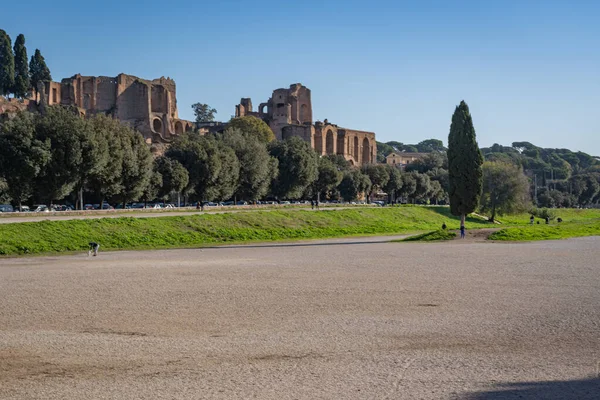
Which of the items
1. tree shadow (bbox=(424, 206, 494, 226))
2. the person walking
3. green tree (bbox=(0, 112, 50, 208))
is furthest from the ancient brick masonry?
the person walking

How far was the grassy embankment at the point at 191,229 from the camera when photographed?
26.4 m

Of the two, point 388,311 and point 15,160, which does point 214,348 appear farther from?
point 15,160

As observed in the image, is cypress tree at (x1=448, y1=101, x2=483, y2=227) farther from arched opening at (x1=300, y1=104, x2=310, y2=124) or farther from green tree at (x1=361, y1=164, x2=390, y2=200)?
arched opening at (x1=300, y1=104, x2=310, y2=124)

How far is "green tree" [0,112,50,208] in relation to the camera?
3516cm

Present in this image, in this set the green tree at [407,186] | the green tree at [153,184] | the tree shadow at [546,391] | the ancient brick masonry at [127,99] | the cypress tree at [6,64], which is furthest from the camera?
the ancient brick masonry at [127,99]

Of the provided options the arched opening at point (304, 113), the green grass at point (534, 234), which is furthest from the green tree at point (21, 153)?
the arched opening at point (304, 113)

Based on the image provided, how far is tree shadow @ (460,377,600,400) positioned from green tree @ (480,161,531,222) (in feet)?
174

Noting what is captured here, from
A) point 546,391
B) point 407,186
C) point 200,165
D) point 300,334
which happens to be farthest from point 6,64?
point 546,391

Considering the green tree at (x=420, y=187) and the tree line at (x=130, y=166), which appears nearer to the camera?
the tree line at (x=130, y=166)

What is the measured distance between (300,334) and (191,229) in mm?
24659

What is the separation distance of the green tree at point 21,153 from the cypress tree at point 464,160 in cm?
2240

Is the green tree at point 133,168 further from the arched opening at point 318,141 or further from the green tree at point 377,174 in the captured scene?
the arched opening at point 318,141

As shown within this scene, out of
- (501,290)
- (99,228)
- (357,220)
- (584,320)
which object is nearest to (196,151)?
(357,220)

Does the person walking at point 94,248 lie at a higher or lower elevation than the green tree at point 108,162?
lower
